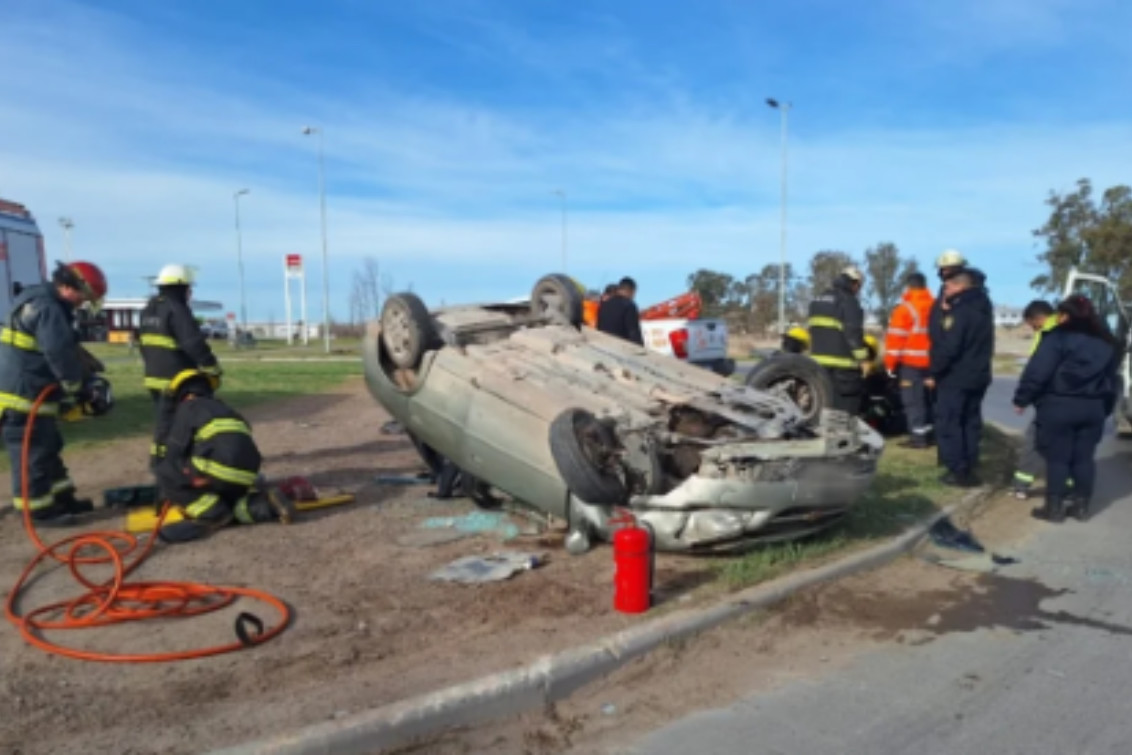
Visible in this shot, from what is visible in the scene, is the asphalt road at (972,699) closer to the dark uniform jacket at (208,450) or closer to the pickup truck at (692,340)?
the dark uniform jacket at (208,450)

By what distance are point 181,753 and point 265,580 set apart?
6.07 feet

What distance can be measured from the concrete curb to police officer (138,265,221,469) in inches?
149

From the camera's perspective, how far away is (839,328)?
8.74 metres

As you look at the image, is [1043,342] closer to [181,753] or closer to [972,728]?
[972,728]

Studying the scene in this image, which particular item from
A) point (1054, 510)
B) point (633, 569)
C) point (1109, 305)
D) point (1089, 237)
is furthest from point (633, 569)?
point (1089, 237)

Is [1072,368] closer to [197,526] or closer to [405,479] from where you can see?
[405,479]

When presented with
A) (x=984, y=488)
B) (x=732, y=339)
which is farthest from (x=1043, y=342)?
(x=732, y=339)

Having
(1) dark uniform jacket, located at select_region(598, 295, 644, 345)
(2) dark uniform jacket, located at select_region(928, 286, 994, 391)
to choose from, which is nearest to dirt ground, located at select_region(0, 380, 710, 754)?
(2) dark uniform jacket, located at select_region(928, 286, 994, 391)

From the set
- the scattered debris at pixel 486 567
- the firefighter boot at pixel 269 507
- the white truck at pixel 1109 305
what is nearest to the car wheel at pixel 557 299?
the scattered debris at pixel 486 567

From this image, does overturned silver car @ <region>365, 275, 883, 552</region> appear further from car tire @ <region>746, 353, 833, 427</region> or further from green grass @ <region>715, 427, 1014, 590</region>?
car tire @ <region>746, 353, 833, 427</region>

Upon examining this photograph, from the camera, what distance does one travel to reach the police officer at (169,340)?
621 centimetres

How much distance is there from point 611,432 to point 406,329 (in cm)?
186

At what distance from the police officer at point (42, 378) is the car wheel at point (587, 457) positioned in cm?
358

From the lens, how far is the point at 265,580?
4605 millimetres
